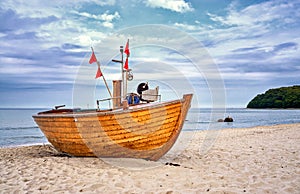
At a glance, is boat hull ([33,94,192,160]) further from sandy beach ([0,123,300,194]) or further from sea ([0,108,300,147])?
sea ([0,108,300,147])

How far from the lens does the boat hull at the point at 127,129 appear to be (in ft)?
22.3

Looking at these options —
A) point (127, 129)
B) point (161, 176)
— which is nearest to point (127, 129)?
point (127, 129)

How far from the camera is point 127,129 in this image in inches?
269

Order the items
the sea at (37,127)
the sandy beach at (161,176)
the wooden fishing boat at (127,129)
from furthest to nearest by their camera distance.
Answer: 1. the sea at (37,127)
2. the wooden fishing boat at (127,129)
3. the sandy beach at (161,176)

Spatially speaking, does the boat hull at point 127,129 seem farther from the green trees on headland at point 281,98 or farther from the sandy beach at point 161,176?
the green trees on headland at point 281,98

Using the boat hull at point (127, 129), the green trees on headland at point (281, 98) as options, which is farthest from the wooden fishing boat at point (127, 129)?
the green trees on headland at point (281, 98)

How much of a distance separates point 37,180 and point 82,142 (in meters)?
2.09

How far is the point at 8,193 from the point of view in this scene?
4641 mm

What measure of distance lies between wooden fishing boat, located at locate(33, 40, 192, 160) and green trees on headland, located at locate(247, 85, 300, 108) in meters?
94.5

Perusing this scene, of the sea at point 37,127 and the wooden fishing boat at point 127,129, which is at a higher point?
the wooden fishing boat at point 127,129

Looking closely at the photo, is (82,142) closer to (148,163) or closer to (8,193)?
(148,163)

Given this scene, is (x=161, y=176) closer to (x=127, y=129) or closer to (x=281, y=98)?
(x=127, y=129)

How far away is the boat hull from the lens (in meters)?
6.80

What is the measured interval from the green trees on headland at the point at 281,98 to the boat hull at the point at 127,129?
310 ft
